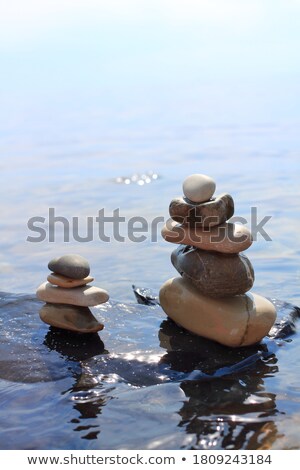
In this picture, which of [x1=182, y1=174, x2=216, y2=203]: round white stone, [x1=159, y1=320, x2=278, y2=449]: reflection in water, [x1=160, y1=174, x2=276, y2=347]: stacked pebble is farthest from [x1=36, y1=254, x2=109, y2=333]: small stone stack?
[x1=182, y1=174, x2=216, y2=203]: round white stone

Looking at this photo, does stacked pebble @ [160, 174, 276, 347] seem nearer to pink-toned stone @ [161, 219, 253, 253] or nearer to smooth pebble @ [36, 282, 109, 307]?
pink-toned stone @ [161, 219, 253, 253]

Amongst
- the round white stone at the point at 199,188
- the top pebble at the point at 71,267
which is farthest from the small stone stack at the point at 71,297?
the round white stone at the point at 199,188

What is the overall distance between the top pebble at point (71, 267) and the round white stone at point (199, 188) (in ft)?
3.49

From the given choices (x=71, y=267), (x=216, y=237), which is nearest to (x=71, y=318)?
(x=71, y=267)

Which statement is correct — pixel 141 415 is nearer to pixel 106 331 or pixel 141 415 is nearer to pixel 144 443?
pixel 144 443

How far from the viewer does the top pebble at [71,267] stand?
678 centimetres

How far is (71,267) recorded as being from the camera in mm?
6781

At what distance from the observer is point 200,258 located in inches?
265

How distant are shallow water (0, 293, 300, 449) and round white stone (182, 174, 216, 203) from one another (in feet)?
3.86

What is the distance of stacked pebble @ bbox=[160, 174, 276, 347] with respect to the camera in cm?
661

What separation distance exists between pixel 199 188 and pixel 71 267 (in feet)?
4.07

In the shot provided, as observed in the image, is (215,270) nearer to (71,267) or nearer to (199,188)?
(199,188)

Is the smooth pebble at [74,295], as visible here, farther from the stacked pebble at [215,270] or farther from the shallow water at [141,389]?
the stacked pebble at [215,270]

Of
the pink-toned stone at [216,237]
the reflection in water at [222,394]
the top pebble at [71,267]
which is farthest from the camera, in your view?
the top pebble at [71,267]
